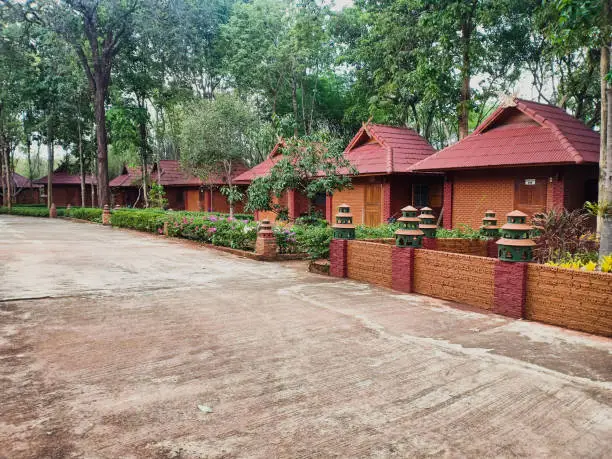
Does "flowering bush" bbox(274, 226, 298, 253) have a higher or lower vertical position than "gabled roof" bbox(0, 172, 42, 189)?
lower

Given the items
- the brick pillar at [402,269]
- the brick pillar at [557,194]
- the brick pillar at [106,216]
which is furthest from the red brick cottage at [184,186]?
the brick pillar at [402,269]

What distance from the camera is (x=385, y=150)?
2120cm

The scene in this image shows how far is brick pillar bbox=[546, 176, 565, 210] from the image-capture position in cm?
1509

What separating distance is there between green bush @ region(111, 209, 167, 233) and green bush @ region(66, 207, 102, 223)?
13.8 ft

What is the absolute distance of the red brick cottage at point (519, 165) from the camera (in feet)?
49.4

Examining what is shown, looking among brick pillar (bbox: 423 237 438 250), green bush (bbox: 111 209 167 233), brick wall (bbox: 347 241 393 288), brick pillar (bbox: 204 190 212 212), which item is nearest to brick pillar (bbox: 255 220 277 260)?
brick wall (bbox: 347 241 393 288)

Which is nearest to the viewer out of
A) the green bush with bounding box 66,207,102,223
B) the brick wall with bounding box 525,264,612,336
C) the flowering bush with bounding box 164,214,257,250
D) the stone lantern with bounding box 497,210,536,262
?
the brick wall with bounding box 525,264,612,336

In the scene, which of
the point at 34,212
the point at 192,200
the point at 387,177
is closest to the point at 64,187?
the point at 34,212

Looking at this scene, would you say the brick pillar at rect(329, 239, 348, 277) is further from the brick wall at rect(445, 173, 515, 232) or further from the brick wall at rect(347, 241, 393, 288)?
the brick wall at rect(445, 173, 515, 232)

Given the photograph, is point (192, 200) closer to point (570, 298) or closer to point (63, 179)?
point (63, 179)

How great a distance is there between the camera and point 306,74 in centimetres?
3572

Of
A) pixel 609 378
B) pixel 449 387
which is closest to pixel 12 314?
pixel 449 387

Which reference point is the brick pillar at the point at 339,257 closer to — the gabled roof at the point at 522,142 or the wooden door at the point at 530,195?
the gabled roof at the point at 522,142

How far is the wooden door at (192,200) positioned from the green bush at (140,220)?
31.0ft
